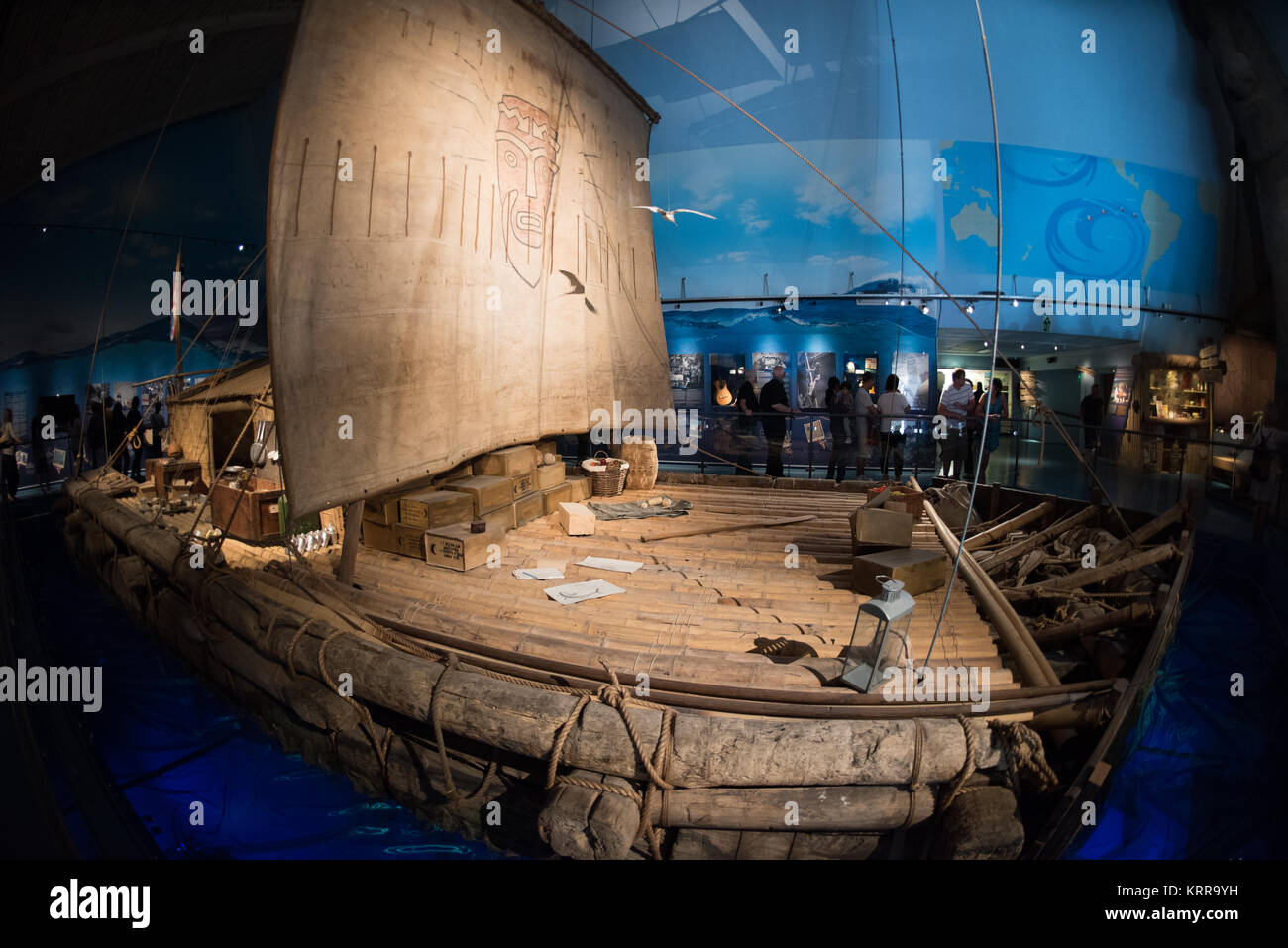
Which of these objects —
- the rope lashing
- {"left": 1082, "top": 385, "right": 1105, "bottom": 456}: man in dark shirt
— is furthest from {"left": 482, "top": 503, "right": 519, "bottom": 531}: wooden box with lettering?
{"left": 1082, "top": 385, "right": 1105, "bottom": 456}: man in dark shirt

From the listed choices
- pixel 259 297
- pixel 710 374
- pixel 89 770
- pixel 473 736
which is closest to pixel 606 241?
pixel 710 374

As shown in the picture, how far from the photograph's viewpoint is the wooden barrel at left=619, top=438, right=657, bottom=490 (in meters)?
7.12

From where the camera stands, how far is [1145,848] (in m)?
2.85

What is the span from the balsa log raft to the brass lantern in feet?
1.05

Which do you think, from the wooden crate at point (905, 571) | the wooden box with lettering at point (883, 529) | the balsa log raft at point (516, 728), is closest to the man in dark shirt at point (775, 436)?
the wooden box with lettering at point (883, 529)

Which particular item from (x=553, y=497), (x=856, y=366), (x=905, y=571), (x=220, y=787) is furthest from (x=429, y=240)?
(x=856, y=366)

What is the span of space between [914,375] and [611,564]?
713 cm

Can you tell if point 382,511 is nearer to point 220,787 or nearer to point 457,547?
point 457,547

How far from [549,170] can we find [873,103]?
696cm

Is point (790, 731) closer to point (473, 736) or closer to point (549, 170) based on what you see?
point (473, 736)

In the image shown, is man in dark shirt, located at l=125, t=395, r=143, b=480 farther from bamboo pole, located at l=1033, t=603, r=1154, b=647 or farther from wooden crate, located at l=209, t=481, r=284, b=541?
bamboo pole, located at l=1033, t=603, r=1154, b=647

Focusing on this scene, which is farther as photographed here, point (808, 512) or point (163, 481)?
point (163, 481)

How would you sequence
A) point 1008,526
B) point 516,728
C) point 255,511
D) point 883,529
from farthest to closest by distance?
point 1008,526
point 255,511
point 883,529
point 516,728

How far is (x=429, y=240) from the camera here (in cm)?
441
